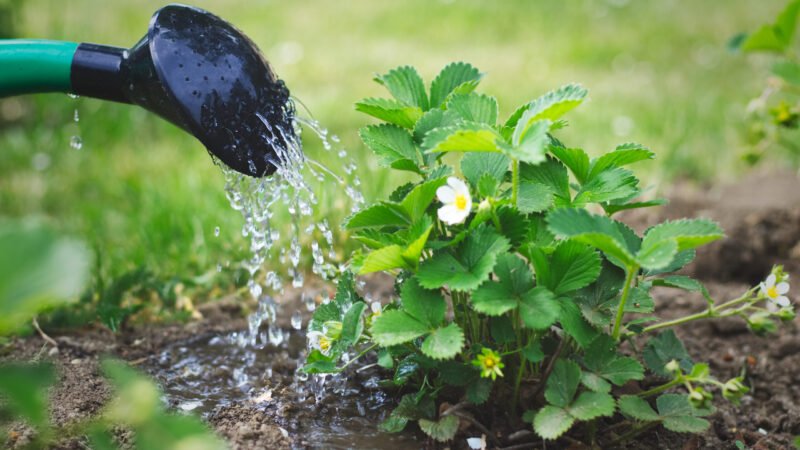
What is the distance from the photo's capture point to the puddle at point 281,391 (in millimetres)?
1556

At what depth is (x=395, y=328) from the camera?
4.52 ft

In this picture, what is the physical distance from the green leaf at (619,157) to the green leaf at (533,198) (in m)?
0.11

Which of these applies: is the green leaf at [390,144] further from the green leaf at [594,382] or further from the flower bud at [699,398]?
the flower bud at [699,398]

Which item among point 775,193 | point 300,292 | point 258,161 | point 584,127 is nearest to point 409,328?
point 258,161

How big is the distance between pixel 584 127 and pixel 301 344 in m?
2.30

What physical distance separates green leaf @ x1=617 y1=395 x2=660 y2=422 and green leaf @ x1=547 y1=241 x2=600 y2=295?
231 millimetres

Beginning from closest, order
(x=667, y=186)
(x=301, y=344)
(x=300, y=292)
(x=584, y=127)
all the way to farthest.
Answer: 1. (x=301, y=344)
2. (x=300, y=292)
3. (x=667, y=186)
4. (x=584, y=127)

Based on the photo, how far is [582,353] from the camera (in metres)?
1.56

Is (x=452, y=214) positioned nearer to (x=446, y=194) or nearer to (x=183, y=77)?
(x=446, y=194)

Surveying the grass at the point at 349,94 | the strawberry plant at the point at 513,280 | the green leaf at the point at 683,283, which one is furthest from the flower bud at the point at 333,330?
the grass at the point at 349,94

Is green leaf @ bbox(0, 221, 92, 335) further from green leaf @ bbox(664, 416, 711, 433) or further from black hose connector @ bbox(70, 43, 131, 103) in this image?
green leaf @ bbox(664, 416, 711, 433)

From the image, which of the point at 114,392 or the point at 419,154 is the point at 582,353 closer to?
the point at 419,154

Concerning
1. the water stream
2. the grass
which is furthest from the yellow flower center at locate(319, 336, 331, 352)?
the grass

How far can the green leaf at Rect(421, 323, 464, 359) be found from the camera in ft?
4.26
